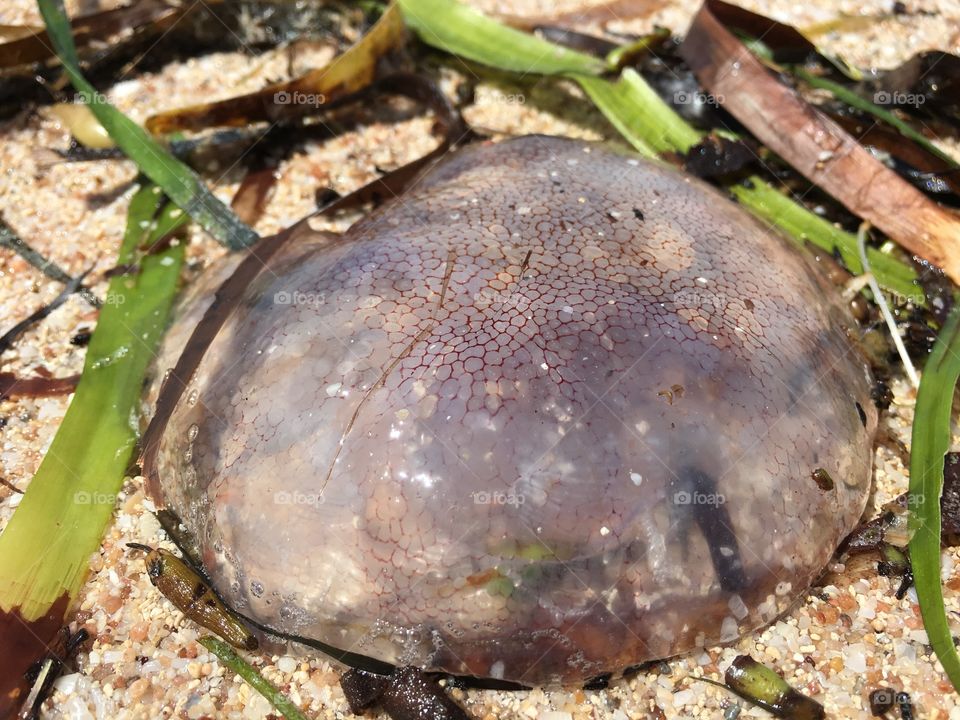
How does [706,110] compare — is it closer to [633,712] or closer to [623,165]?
[623,165]

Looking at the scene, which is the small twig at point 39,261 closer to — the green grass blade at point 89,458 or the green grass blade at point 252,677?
the green grass blade at point 89,458

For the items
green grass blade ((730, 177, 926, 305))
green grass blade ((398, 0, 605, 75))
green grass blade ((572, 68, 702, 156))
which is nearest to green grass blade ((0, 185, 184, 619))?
green grass blade ((398, 0, 605, 75))

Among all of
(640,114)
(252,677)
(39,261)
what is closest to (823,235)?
(640,114)

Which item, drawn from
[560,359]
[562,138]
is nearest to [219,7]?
[562,138]

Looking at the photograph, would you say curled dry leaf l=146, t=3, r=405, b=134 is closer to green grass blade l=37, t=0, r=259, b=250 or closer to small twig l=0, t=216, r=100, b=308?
green grass blade l=37, t=0, r=259, b=250

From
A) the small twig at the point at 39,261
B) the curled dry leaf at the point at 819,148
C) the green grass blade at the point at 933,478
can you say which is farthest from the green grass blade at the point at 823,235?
the small twig at the point at 39,261
